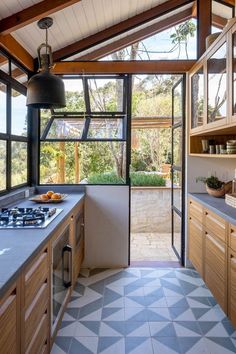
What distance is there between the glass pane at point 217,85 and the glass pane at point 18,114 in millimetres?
2002

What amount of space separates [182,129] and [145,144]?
4000 millimetres

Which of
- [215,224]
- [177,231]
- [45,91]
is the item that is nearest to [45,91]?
[45,91]

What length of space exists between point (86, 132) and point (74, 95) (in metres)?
0.49

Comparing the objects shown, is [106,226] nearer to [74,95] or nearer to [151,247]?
[151,247]

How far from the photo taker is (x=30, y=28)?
10.6 ft

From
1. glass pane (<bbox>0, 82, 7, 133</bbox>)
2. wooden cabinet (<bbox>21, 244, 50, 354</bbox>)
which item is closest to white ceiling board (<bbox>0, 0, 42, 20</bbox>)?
glass pane (<bbox>0, 82, 7, 133</bbox>)

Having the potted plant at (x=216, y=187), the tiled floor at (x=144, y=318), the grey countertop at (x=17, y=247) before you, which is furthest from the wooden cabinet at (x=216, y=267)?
the grey countertop at (x=17, y=247)

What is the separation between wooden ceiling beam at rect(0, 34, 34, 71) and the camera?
9.89 ft

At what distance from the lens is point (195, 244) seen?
3549mm

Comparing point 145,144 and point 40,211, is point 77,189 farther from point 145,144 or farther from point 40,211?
point 145,144

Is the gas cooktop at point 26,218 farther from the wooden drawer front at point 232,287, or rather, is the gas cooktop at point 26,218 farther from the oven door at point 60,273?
the wooden drawer front at point 232,287

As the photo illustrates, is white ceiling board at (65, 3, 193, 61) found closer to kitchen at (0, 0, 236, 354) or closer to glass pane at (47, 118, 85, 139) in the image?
kitchen at (0, 0, 236, 354)

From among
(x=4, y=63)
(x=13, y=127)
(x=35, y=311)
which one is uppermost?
(x=4, y=63)

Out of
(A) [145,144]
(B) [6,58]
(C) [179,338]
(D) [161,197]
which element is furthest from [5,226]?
→ (A) [145,144]
